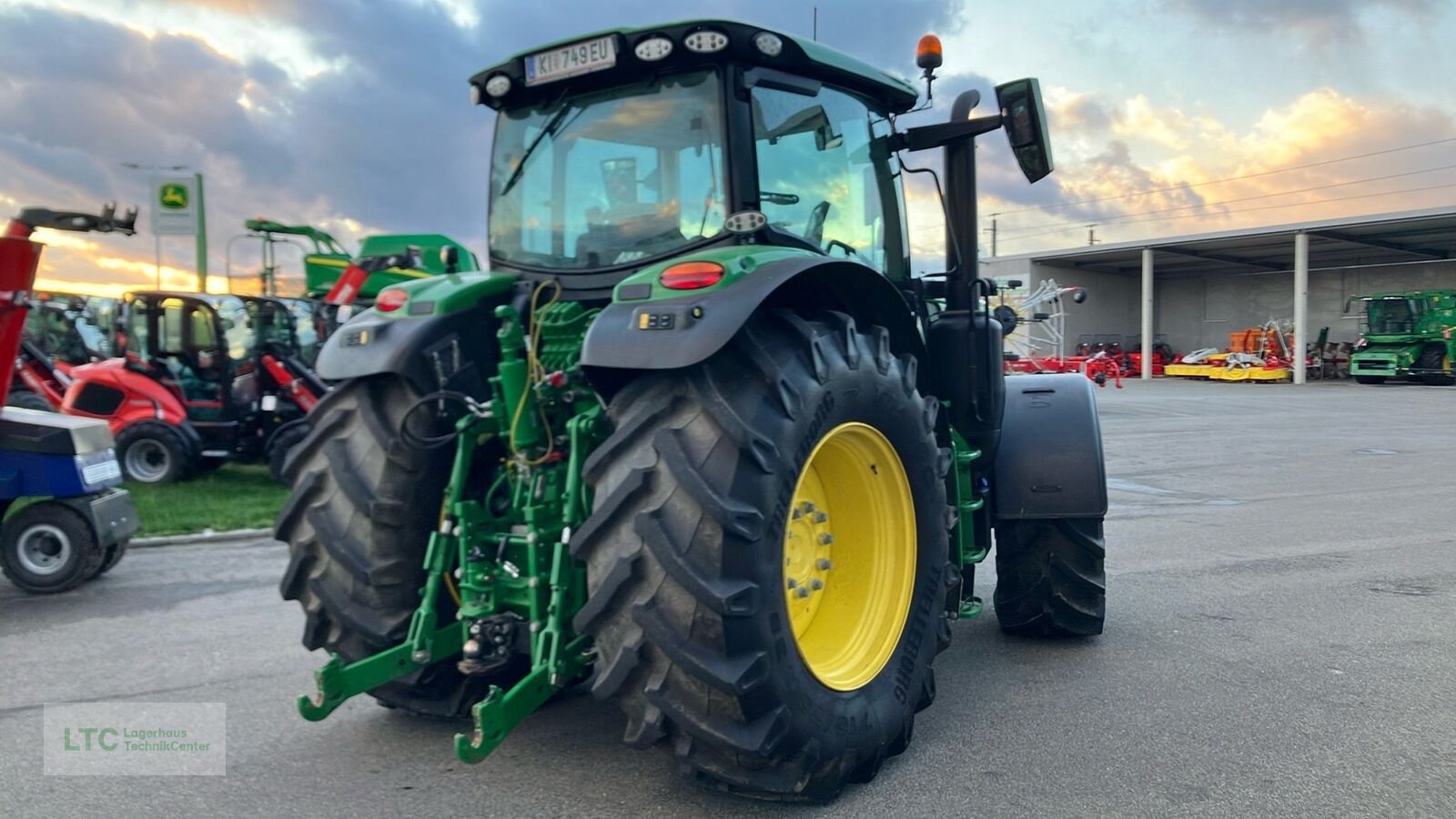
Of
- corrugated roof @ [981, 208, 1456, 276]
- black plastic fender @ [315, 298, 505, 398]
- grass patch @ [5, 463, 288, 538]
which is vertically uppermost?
corrugated roof @ [981, 208, 1456, 276]

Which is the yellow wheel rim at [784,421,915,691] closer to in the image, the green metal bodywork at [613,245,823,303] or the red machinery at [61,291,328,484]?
the green metal bodywork at [613,245,823,303]

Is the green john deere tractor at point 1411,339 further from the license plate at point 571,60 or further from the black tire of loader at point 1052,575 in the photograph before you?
the license plate at point 571,60

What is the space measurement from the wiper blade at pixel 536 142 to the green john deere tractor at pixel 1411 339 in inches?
1460

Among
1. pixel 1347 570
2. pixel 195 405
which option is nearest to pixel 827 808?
pixel 1347 570

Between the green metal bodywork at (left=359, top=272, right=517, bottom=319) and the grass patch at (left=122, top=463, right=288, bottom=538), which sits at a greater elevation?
the green metal bodywork at (left=359, top=272, right=517, bottom=319)

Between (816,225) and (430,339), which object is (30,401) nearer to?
(430,339)

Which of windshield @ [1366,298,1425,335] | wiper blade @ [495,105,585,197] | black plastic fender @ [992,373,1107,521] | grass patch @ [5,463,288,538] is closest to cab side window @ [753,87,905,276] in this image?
wiper blade @ [495,105,585,197]

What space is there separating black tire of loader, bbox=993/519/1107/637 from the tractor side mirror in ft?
5.85

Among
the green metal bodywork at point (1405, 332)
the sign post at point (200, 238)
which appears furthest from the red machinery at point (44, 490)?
the green metal bodywork at point (1405, 332)

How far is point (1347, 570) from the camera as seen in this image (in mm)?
6906

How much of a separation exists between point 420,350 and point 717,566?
146 centimetres

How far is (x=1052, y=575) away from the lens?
5.08 metres

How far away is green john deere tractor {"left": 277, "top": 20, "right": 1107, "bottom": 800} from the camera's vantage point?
293 cm

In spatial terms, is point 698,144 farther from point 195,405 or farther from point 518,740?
point 195,405
